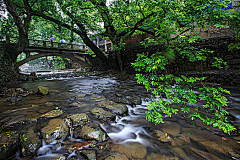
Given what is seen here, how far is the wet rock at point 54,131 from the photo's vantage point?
2068mm

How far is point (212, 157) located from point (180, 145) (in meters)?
0.48

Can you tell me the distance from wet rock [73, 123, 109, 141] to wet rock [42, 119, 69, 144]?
0.21 m

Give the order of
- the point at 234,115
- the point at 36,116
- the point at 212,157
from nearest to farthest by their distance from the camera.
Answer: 1. the point at 212,157
2. the point at 36,116
3. the point at 234,115

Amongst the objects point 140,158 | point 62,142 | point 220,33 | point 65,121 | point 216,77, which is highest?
point 220,33

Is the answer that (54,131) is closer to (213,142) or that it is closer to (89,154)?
(89,154)

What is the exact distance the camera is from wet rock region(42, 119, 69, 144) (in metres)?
2.07

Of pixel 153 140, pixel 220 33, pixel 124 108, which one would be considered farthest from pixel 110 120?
pixel 220 33

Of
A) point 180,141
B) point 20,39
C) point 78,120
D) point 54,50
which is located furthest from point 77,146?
point 54,50

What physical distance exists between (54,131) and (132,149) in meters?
1.54

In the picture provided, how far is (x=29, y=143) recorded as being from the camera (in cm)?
188

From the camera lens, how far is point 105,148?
2.03m

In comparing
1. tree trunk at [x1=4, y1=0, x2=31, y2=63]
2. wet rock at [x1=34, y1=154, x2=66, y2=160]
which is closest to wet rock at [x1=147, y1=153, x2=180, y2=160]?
wet rock at [x1=34, y1=154, x2=66, y2=160]

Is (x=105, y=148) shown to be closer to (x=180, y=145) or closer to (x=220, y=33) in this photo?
(x=180, y=145)

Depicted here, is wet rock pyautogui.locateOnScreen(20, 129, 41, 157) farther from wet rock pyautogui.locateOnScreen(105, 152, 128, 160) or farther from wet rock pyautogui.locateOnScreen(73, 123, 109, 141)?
wet rock pyautogui.locateOnScreen(105, 152, 128, 160)
